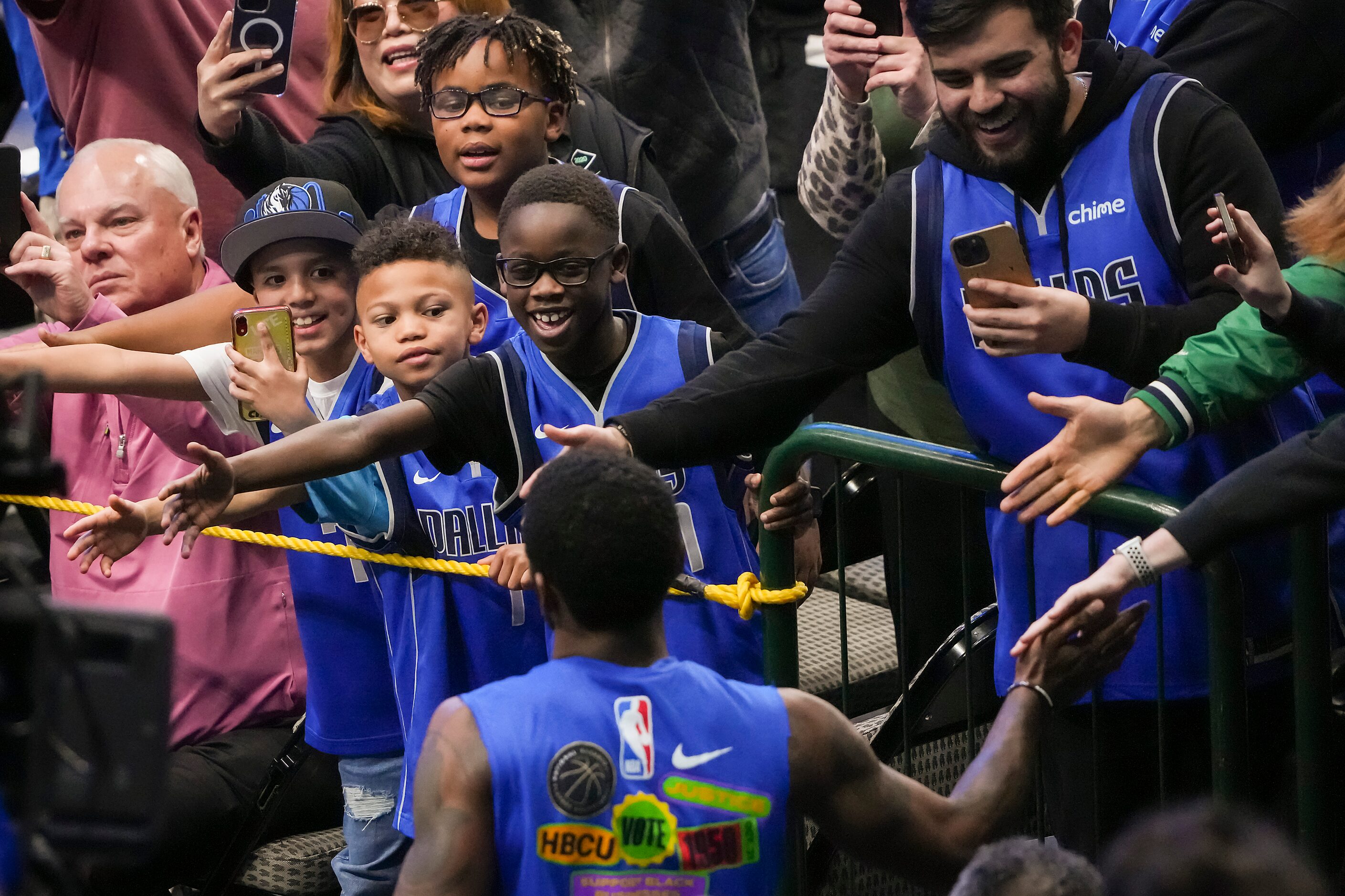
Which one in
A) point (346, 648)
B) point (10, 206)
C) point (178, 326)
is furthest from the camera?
point (10, 206)

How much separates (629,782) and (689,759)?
3.5 inches

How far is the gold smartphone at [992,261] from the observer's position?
2.85 metres

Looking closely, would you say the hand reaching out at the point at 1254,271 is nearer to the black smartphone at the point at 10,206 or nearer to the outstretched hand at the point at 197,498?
the outstretched hand at the point at 197,498

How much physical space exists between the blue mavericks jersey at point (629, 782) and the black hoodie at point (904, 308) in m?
0.92

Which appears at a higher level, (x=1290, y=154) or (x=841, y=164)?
(x=841, y=164)

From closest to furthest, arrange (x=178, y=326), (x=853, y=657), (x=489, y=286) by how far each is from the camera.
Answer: (x=489, y=286) < (x=178, y=326) < (x=853, y=657)

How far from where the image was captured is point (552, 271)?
3.50 m

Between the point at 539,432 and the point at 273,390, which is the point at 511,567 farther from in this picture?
the point at 273,390

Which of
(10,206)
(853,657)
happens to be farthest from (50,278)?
(853,657)

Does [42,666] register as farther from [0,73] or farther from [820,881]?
[820,881]

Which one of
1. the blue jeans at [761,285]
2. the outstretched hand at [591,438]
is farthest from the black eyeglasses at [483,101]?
the blue jeans at [761,285]

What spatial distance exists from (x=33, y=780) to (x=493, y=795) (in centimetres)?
103

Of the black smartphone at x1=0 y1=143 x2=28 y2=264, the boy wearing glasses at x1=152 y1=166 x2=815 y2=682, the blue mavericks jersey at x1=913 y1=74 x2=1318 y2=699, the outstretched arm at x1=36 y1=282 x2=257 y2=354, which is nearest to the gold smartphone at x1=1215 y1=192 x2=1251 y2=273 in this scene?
the blue mavericks jersey at x1=913 y1=74 x2=1318 y2=699

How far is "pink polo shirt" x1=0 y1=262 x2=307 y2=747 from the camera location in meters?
4.43
